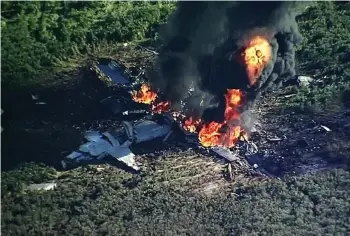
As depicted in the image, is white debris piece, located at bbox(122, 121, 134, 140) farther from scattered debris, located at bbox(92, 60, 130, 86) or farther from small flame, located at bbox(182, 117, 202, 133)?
scattered debris, located at bbox(92, 60, 130, 86)

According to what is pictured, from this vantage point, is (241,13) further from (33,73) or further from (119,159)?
(33,73)

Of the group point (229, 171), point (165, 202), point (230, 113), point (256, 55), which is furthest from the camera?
point (230, 113)

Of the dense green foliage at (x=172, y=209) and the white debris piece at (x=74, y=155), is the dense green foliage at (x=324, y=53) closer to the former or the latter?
the dense green foliage at (x=172, y=209)

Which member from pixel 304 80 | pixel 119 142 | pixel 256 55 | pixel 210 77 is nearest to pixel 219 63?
pixel 210 77

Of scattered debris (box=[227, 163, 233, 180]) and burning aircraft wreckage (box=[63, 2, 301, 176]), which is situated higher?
burning aircraft wreckage (box=[63, 2, 301, 176])

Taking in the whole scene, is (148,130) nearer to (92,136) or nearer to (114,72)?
(92,136)

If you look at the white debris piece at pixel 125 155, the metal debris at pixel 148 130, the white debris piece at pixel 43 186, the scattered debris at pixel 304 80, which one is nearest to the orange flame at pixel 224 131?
the metal debris at pixel 148 130

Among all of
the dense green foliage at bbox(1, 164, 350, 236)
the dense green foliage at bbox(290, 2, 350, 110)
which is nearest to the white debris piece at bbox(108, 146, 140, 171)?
the dense green foliage at bbox(1, 164, 350, 236)
